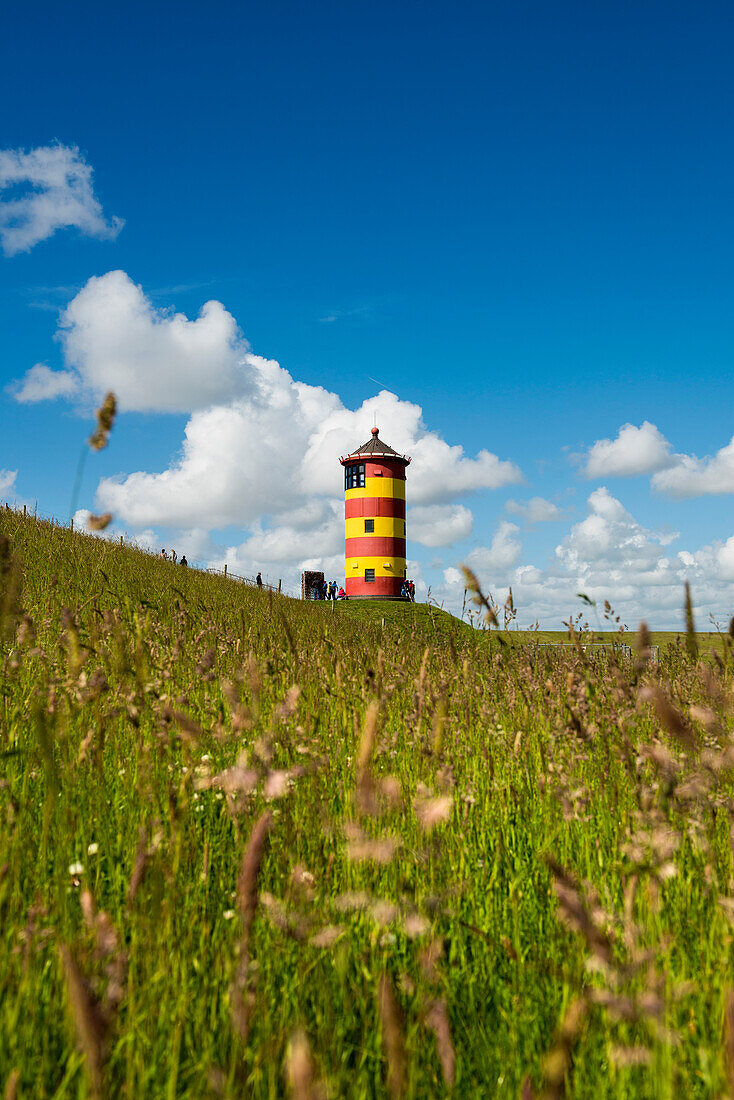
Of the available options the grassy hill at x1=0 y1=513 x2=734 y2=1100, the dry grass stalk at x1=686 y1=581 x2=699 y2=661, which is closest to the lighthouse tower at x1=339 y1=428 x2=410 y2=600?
the grassy hill at x1=0 y1=513 x2=734 y2=1100

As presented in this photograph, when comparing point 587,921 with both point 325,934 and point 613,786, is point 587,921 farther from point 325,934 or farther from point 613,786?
point 613,786

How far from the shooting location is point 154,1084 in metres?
1.55

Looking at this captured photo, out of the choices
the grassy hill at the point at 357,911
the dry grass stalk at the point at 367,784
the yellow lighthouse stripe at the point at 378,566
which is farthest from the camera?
the yellow lighthouse stripe at the point at 378,566

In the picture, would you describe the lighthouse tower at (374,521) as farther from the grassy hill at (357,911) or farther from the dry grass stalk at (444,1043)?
A: the dry grass stalk at (444,1043)

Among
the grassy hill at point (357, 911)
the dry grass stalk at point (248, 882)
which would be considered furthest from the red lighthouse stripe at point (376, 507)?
the dry grass stalk at point (248, 882)

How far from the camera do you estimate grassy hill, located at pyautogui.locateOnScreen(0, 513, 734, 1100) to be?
1.26 meters

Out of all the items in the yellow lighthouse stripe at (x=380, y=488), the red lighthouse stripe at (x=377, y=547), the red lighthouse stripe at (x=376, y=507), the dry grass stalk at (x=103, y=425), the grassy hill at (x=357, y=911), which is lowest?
the grassy hill at (x=357, y=911)

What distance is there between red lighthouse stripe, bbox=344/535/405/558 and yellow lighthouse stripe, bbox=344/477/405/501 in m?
2.42

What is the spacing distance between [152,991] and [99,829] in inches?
44.9

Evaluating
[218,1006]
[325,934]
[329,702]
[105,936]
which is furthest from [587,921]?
[329,702]

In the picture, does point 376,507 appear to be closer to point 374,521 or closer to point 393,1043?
point 374,521

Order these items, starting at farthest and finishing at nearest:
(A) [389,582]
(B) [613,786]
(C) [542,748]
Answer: (A) [389,582] < (C) [542,748] < (B) [613,786]

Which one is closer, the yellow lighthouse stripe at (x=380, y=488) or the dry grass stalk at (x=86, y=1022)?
the dry grass stalk at (x=86, y=1022)

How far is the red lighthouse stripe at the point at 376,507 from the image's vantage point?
38.5 metres
